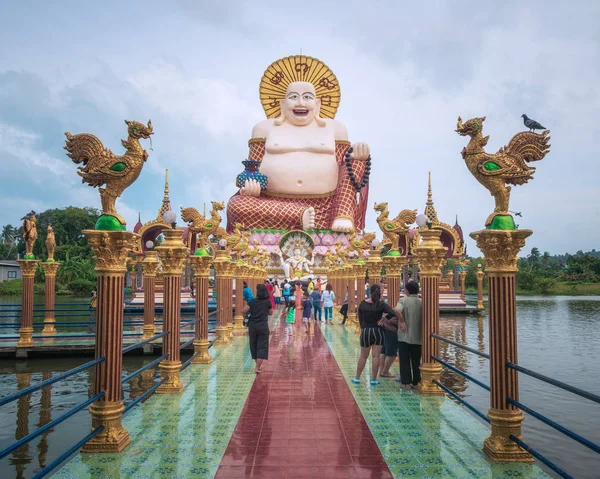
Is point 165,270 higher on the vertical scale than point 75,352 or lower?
higher

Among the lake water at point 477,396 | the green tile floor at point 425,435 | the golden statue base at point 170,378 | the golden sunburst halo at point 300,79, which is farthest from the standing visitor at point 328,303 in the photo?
the golden sunburst halo at point 300,79

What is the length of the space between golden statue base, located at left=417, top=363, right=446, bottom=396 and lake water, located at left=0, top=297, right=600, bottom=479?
53.0 inches

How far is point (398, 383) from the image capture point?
793 cm

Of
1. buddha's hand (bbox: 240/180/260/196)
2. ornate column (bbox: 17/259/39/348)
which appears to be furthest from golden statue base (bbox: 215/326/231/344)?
buddha's hand (bbox: 240/180/260/196)

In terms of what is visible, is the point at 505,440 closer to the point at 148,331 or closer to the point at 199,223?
the point at 199,223

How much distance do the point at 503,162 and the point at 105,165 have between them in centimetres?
389

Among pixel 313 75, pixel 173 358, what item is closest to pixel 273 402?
pixel 173 358

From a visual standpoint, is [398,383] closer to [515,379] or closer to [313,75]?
[515,379]

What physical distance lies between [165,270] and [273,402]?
8.13 feet

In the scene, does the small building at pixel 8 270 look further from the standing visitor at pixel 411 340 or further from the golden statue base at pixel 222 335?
the standing visitor at pixel 411 340

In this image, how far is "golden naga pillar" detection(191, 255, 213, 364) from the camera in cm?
973

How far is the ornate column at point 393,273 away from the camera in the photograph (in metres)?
10.4

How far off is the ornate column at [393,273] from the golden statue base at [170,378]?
4.55 m

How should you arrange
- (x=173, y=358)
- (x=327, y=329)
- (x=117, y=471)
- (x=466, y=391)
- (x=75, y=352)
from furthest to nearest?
1. (x=327, y=329)
2. (x=75, y=352)
3. (x=466, y=391)
4. (x=173, y=358)
5. (x=117, y=471)
